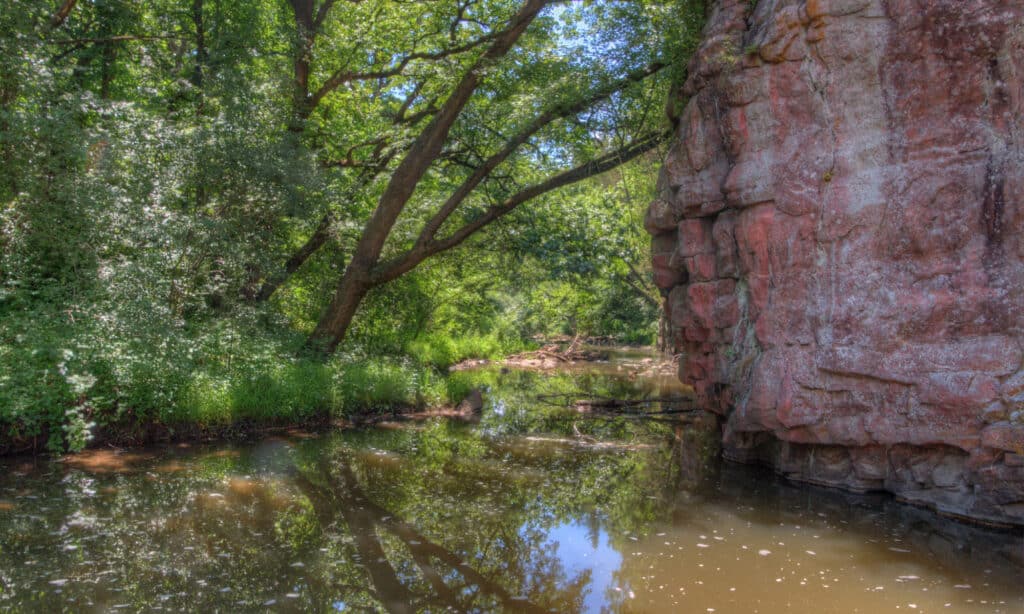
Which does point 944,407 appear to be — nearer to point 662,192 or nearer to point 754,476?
point 754,476

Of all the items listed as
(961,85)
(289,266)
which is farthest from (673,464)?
(289,266)

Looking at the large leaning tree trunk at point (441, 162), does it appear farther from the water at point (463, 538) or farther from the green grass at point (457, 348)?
the water at point (463, 538)

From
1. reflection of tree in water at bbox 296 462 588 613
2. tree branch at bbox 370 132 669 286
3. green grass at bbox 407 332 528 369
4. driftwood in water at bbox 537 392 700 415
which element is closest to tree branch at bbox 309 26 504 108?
tree branch at bbox 370 132 669 286

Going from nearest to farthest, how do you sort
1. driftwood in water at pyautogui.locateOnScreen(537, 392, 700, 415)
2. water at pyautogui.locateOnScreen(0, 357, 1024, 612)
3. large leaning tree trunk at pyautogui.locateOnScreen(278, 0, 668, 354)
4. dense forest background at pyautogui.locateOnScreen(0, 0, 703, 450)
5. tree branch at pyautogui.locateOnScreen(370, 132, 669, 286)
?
water at pyautogui.locateOnScreen(0, 357, 1024, 612) < dense forest background at pyautogui.locateOnScreen(0, 0, 703, 450) < large leaning tree trunk at pyautogui.locateOnScreen(278, 0, 668, 354) < tree branch at pyautogui.locateOnScreen(370, 132, 669, 286) < driftwood in water at pyautogui.locateOnScreen(537, 392, 700, 415)

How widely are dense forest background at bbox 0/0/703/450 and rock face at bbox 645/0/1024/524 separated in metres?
2.39

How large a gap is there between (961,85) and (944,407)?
11.8 ft

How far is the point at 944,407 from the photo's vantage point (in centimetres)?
762

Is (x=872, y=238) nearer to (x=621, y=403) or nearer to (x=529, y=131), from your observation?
(x=529, y=131)

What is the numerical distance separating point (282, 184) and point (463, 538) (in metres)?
8.20

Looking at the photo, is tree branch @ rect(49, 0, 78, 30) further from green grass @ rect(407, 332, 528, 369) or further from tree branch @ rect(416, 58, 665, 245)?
green grass @ rect(407, 332, 528, 369)

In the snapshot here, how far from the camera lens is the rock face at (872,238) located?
7453mm

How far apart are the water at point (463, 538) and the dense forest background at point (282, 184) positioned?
5.00 feet

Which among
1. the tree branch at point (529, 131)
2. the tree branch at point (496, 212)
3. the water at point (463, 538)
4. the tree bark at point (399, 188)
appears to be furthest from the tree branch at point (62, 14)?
the tree branch at point (529, 131)

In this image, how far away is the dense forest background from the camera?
909 centimetres
